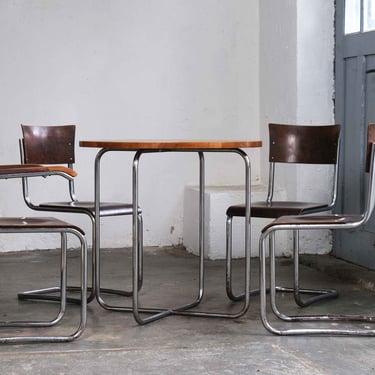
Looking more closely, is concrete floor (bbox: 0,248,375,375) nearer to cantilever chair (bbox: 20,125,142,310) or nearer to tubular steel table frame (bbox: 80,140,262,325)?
tubular steel table frame (bbox: 80,140,262,325)

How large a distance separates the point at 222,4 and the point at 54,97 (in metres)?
1.31

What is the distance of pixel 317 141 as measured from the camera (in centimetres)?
425

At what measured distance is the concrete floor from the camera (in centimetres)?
299

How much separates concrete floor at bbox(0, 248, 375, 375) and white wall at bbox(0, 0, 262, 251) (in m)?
1.16

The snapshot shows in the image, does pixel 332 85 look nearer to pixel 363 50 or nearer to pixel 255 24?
pixel 363 50

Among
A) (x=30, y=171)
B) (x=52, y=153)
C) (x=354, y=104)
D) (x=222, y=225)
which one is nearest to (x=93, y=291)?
(x=52, y=153)

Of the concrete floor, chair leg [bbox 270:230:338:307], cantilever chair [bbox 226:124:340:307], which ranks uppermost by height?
cantilever chair [bbox 226:124:340:307]

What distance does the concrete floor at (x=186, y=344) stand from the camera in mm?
2990

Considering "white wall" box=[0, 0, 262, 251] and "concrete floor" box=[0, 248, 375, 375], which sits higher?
"white wall" box=[0, 0, 262, 251]

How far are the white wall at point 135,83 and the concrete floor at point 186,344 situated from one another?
3.81 ft

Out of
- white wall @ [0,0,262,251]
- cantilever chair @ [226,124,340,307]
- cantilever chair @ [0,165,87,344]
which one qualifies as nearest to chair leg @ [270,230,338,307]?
cantilever chair @ [226,124,340,307]

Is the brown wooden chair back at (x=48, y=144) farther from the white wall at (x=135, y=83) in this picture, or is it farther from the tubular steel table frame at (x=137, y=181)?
the white wall at (x=135, y=83)

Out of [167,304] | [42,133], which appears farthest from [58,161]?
[167,304]

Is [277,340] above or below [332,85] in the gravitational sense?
below
